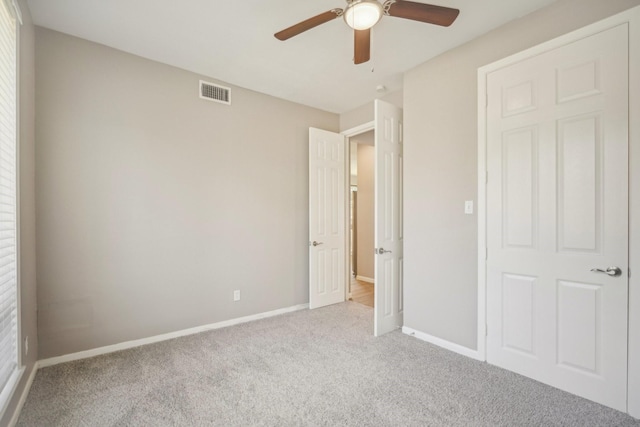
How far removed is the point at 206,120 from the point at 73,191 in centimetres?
143

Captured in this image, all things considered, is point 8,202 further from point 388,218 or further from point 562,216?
point 562,216

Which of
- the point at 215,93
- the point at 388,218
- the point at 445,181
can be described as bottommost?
the point at 388,218

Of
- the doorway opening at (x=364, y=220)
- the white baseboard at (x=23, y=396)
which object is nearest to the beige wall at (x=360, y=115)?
the doorway opening at (x=364, y=220)

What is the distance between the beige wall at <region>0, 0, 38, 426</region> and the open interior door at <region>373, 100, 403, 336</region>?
2.91m

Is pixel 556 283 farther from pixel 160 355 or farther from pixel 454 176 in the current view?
pixel 160 355

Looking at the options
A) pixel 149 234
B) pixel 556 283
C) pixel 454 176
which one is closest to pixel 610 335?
pixel 556 283

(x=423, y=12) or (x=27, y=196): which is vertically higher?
(x=423, y=12)

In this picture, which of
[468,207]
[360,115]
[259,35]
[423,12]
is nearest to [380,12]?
[423,12]

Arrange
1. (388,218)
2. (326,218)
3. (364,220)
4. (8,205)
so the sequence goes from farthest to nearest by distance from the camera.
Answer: (364,220)
(326,218)
(388,218)
(8,205)

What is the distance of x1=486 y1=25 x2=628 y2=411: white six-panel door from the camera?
1934 millimetres

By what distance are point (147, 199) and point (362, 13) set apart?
254cm

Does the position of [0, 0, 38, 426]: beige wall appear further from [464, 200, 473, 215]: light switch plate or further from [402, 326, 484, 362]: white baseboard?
[464, 200, 473, 215]: light switch plate

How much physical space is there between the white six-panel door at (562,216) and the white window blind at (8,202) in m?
3.44

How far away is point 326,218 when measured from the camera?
4246 mm
